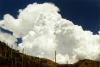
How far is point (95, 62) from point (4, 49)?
42472 mm

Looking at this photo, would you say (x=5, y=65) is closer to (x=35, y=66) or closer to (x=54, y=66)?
(x=35, y=66)

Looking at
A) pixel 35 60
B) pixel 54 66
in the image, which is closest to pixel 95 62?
pixel 54 66

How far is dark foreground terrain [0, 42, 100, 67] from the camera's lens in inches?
3974

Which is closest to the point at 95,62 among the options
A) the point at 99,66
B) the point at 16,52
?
the point at 99,66

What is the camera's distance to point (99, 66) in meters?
125

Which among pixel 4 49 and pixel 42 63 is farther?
pixel 42 63

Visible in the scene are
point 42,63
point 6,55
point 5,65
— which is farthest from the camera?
point 42,63

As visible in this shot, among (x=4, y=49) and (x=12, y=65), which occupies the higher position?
(x=4, y=49)

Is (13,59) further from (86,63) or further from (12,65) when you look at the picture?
(86,63)

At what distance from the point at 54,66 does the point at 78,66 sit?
1100 cm

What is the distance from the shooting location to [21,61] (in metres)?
109

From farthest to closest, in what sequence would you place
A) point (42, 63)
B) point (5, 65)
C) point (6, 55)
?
point (42, 63) → point (6, 55) → point (5, 65)

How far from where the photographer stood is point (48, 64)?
124m

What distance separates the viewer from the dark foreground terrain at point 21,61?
100931 millimetres
